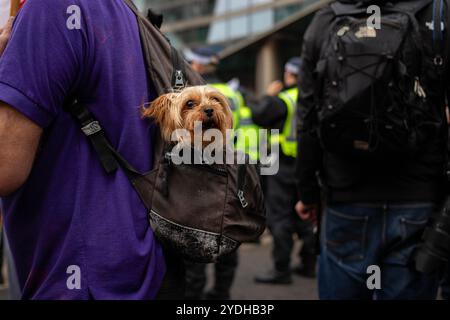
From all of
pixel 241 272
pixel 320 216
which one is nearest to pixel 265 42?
pixel 241 272

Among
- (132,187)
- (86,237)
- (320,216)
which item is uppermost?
(132,187)

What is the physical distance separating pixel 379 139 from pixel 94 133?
1141 millimetres

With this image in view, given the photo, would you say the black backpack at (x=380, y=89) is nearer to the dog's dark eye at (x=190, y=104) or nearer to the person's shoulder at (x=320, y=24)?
the person's shoulder at (x=320, y=24)

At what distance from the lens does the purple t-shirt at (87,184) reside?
1.59 metres

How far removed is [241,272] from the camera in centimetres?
655

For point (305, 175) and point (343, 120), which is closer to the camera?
point (343, 120)

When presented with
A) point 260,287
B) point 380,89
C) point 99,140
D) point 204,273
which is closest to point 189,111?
point 99,140

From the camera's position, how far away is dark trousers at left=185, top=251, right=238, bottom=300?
190 inches

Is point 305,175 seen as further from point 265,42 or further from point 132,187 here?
point 265,42

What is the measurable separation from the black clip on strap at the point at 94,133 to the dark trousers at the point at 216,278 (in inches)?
127

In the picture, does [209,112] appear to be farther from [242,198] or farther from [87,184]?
[87,184]

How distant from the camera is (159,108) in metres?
1.70

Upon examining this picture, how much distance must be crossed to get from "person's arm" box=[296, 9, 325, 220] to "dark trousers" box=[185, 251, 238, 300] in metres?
2.10
